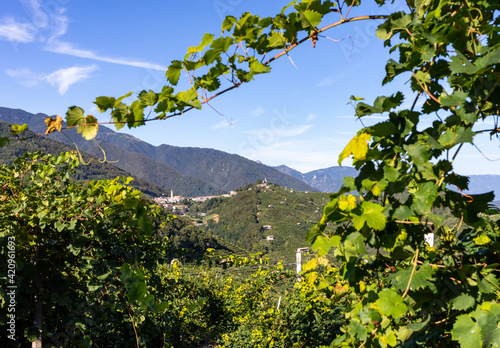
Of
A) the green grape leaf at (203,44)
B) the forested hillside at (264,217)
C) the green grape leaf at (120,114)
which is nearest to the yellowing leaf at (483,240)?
the green grape leaf at (203,44)

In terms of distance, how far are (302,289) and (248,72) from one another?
353 centimetres

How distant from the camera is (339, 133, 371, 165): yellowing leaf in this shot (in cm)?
86

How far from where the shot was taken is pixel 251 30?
0.89 m

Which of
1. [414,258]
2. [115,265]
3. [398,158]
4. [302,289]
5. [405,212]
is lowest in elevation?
[302,289]

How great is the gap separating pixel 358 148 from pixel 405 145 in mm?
118

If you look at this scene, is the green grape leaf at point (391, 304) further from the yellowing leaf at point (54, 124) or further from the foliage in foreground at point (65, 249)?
the yellowing leaf at point (54, 124)

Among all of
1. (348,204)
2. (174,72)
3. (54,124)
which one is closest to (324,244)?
(348,204)

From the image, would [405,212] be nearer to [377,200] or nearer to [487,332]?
[377,200]

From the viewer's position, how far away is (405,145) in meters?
0.80

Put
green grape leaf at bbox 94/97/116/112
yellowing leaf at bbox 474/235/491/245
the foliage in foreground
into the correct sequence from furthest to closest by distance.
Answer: the foliage in foreground, yellowing leaf at bbox 474/235/491/245, green grape leaf at bbox 94/97/116/112

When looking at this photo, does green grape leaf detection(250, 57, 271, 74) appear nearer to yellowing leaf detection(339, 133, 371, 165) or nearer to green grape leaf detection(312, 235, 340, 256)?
yellowing leaf detection(339, 133, 371, 165)

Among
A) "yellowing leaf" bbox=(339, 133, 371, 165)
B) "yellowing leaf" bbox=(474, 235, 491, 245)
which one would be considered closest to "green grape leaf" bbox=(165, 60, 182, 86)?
"yellowing leaf" bbox=(339, 133, 371, 165)

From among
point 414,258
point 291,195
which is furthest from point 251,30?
point 291,195

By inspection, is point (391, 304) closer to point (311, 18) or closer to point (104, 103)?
point (311, 18)
